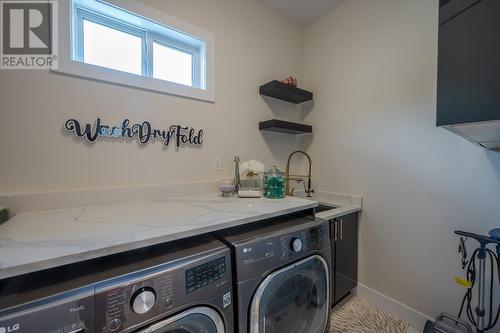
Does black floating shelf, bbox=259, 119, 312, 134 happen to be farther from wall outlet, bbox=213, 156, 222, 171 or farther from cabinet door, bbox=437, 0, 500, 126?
cabinet door, bbox=437, 0, 500, 126

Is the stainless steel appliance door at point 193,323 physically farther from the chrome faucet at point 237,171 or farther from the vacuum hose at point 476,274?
the vacuum hose at point 476,274

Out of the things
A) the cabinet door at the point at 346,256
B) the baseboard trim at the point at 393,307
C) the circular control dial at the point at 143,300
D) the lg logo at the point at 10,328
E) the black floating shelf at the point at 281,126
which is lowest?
the baseboard trim at the point at 393,307

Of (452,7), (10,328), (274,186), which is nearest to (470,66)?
(452,7)

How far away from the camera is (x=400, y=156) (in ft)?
5.37

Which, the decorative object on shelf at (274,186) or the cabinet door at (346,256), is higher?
the decorative object on shelf at (274,186)

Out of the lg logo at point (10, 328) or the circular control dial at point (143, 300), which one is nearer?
the lg logo at point (10, 328)

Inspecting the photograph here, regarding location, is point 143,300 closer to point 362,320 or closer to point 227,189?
point 227,189

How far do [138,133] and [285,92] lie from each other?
1.42m

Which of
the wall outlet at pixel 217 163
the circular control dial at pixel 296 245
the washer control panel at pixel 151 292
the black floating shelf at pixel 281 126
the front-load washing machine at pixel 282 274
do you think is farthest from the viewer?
the black floating shelf at pixel 281 126

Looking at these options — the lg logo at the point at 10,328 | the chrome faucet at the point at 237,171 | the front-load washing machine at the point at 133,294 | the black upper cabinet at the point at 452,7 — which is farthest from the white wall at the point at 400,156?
the lg logo at the point at 10,328

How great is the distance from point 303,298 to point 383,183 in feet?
3.81

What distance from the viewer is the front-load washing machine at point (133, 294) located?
0.54 m

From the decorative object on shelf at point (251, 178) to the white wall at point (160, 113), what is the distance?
0.19 m

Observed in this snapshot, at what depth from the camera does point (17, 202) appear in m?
1.05
